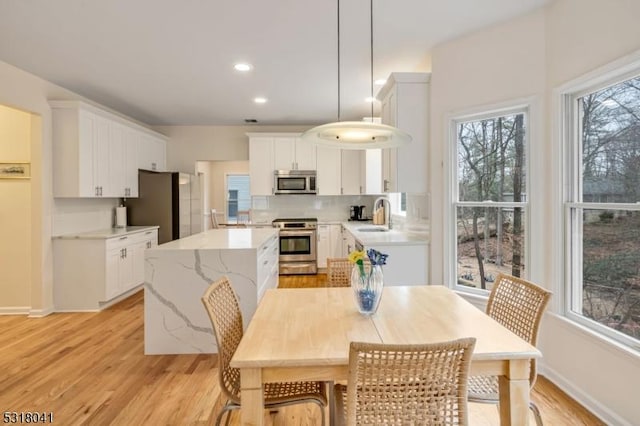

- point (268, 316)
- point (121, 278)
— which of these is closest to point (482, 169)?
point (268, 316)

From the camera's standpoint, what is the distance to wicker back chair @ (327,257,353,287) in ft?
8.61

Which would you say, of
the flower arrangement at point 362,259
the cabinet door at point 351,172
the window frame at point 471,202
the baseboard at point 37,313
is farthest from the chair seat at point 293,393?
the cabinet door at point 351,172

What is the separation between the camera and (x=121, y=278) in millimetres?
4410

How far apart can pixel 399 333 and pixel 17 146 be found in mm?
4679

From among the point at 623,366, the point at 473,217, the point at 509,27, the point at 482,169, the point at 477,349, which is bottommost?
the point at 623,366

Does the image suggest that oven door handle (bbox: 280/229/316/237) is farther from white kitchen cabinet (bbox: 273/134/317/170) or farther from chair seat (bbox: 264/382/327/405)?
chair seat (bbox: 264/382/327/405)

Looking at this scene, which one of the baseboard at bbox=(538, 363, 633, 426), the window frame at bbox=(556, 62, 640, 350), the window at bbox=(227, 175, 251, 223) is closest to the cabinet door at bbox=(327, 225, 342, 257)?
the baseboard at bbox=(538, 363, 633, 426)

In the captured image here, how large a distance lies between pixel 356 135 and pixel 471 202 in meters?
1.57

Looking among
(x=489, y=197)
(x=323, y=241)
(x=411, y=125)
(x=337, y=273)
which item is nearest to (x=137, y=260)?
(x=323, y=241)

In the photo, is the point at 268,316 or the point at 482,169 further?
the point at 482,169

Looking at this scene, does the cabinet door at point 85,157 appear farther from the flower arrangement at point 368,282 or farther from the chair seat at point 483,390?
the chair seat at point 483,390

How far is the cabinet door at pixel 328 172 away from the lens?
20.3 feet

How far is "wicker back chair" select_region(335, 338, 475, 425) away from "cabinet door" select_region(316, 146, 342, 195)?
5.13 metres

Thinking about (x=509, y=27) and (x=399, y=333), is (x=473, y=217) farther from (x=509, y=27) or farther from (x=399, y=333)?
(x=399, y=333)
